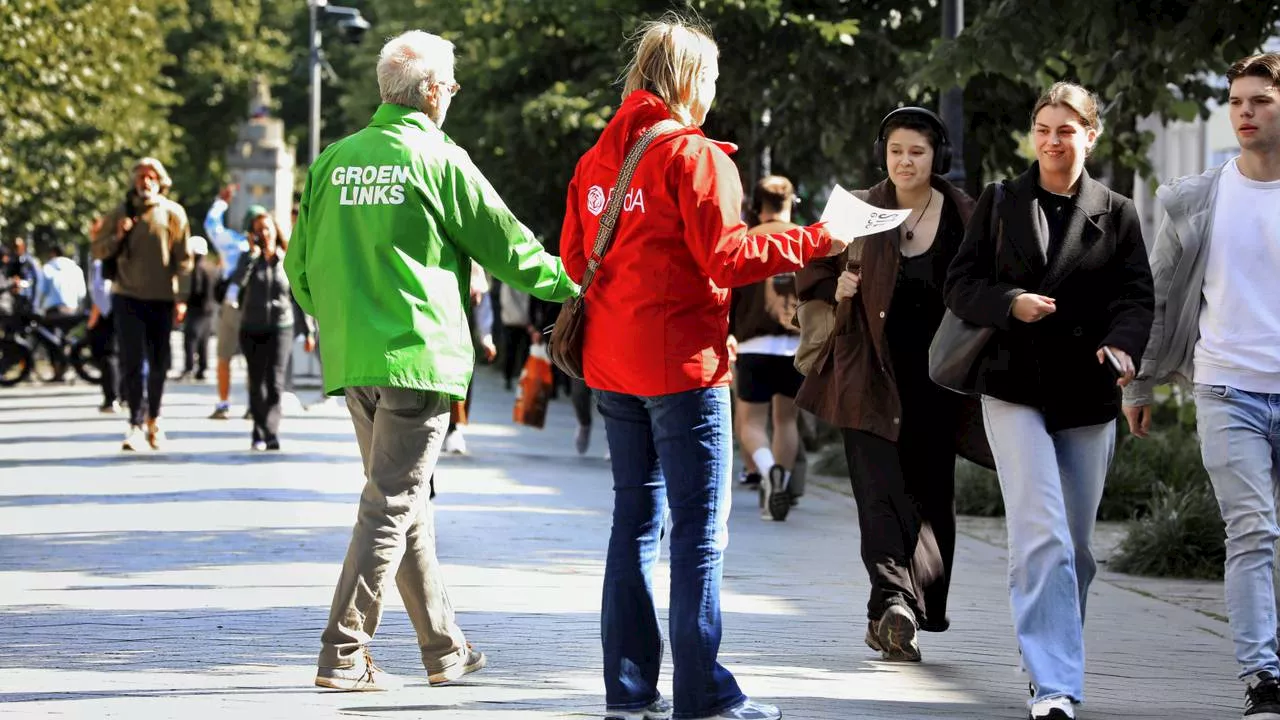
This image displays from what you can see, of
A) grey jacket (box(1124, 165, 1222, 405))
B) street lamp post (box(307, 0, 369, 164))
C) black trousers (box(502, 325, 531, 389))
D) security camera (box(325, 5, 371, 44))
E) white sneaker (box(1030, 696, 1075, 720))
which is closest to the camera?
white sneaker (box(1030, 696, 1075, 720))

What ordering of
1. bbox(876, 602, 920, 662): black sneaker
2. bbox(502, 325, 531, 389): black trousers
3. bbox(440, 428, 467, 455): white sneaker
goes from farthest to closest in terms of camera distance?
1. bbox(502, 325, 531, 389): black trousers
2. bbox(440, 428, 467, 455): white sneaker
3. bbox(876, 602, 920, 662): black sneaker

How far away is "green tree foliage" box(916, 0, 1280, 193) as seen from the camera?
11188 mm

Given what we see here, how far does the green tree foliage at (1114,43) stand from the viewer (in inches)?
440

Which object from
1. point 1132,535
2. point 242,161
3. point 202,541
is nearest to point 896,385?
point 1132,535

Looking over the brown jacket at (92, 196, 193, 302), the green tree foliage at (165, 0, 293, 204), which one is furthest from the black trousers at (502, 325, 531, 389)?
the green tree foliage at (165, 0, 293, 204)

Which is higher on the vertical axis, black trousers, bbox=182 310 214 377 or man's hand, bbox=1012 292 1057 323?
man's hand, bbox=1012 292 1057 323

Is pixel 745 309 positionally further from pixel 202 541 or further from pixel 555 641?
pixel 555 641

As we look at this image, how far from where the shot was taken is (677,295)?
18.4 ft

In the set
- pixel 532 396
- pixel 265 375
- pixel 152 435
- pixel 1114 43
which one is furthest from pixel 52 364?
pixel 1114 43

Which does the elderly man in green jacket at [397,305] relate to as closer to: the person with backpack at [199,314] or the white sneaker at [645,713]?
the white sneaker at [645,713]

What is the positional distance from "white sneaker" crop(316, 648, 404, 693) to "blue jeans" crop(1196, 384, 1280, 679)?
2.47 m

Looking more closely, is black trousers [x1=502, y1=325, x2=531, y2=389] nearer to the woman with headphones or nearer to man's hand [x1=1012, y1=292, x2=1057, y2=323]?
the woman with headphones

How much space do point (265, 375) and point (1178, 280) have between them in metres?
10.1

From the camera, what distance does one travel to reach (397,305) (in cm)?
627
